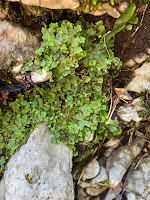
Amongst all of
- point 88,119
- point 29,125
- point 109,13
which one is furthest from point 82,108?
point 109,13

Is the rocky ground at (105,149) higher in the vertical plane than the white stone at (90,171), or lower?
higher

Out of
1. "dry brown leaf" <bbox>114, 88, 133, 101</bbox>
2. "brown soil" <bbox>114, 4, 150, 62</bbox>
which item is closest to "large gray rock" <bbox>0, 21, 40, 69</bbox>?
"brown soil" <bbox>114, 4, 150, 62</bbox>

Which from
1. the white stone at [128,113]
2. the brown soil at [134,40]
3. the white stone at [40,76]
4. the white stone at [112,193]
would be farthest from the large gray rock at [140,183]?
the white stone at [40,76]

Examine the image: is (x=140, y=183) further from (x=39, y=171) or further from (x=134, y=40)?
(x=134, y=40)

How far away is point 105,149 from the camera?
15.1 ft

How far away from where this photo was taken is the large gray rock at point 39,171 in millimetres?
2826

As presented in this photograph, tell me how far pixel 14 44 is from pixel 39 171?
223cm

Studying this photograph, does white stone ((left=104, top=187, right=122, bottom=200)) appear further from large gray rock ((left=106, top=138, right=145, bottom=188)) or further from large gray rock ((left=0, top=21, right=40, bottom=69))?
large gray rock ((left=0, top=21, right=40, bottom=69))

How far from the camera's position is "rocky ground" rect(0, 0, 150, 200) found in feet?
9.02

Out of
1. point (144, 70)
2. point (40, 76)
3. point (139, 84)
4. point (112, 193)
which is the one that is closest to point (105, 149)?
point (112, 193)

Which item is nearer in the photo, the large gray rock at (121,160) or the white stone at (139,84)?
the white stone at (139,84)

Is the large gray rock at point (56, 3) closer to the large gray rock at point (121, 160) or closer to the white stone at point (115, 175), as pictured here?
the large gray rock at point (121, 160)

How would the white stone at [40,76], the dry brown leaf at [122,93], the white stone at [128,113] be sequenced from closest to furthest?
the white stone at [40,76] → the dry brown leaf at [122,93] → the white stone at [128,113]

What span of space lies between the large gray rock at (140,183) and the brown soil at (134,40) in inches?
122
